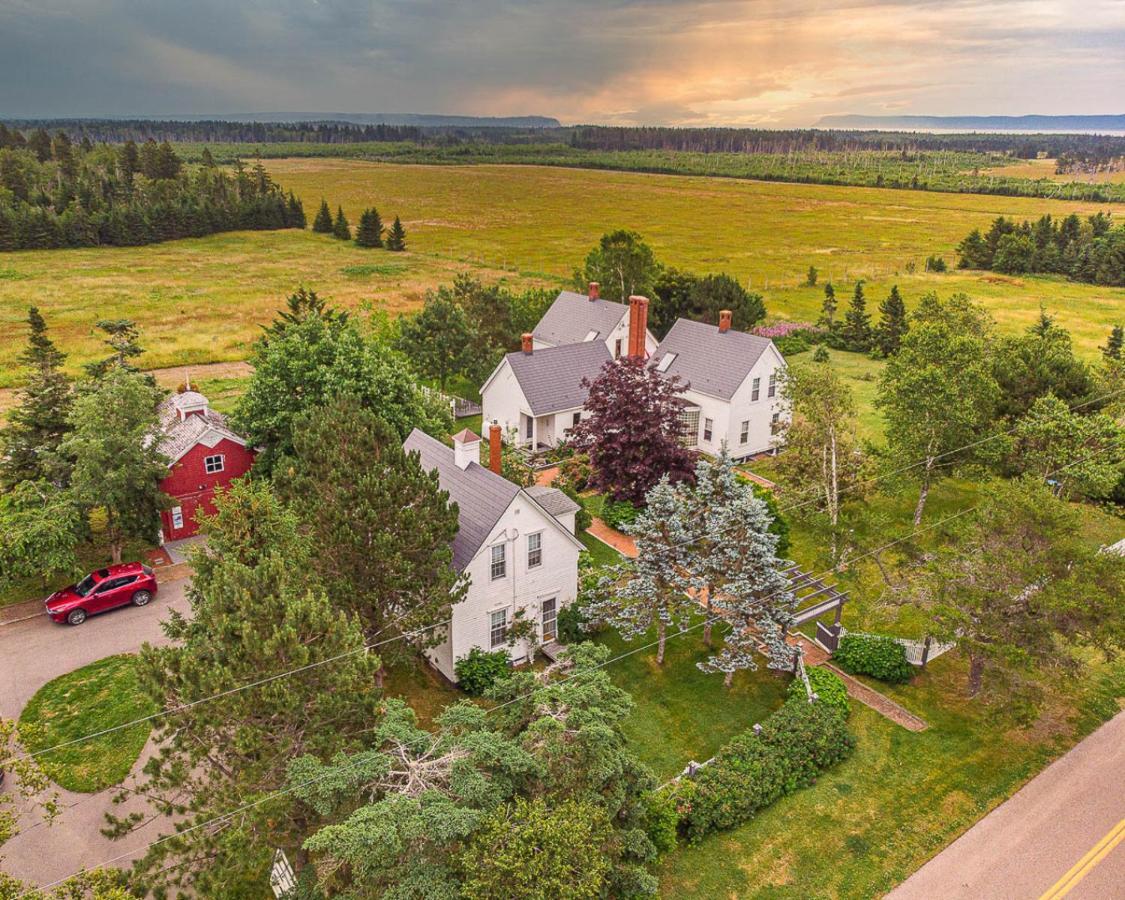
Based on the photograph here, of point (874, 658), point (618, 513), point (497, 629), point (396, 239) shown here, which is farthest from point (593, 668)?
point (396, 239)

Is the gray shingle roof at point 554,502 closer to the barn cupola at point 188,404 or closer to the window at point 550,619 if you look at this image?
the window at point 550,619

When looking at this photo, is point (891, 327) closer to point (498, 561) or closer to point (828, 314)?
point (828, 314)

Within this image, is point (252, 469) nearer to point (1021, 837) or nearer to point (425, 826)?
point (425, 826)

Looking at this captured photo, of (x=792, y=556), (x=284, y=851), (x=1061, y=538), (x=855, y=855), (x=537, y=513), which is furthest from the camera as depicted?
(x=792, y=556)

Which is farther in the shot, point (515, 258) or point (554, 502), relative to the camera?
point (515, 258)

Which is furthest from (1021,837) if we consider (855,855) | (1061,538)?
(1061,538)
